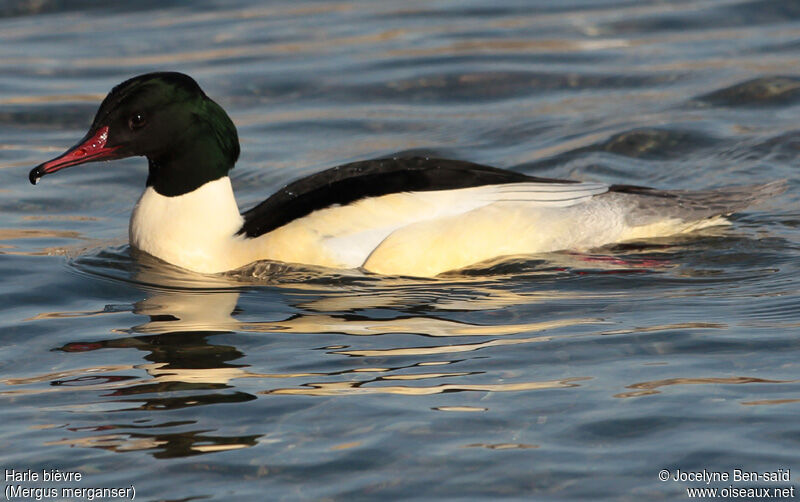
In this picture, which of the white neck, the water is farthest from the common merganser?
the water

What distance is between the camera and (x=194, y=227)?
26.5 feet

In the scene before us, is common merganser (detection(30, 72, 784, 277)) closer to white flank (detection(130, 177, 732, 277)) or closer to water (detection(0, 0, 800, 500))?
white flank (detection(130, 177, 732, 277))

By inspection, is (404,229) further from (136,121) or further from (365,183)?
(136,121)

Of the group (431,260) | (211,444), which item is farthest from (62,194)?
(211,444)

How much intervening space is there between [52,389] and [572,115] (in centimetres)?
625

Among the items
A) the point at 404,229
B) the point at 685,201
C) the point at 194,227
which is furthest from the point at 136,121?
the point at 685,201

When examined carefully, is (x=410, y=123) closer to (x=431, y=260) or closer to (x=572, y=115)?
(x=572, y=115)

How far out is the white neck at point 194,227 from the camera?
800 centimetres

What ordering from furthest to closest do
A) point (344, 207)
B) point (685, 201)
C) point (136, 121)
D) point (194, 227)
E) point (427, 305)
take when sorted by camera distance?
1. point (685, 201)
2. point (194, 227)
3. point (136, 121)
4. point (344, 207)
5. point (427, 305)

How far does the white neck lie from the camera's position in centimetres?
800

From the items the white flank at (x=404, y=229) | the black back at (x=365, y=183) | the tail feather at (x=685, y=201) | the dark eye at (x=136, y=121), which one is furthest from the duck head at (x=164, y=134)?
the tail feather at (x=685, y=201)

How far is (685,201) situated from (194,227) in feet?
9.56

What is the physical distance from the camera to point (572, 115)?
1144 centimetres

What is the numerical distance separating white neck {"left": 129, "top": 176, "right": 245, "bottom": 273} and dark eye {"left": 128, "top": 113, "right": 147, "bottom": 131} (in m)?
0.44
